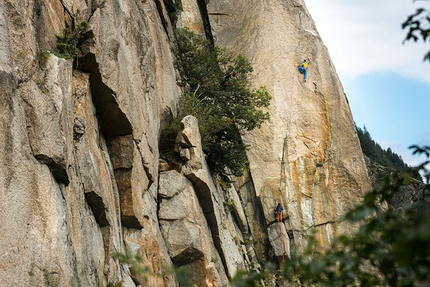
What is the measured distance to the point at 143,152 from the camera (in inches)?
682

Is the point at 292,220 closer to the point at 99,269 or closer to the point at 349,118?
the point at 349,118

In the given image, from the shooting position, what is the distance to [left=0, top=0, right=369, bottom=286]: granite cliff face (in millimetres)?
9922

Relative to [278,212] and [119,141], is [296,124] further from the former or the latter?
[119,141]

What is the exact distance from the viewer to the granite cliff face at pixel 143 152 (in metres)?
9.92

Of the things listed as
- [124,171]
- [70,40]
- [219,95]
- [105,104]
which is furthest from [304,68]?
[70,40]

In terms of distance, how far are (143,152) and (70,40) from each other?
463cm

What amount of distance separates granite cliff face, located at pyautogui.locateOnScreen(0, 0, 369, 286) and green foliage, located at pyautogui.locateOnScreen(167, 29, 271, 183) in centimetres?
137

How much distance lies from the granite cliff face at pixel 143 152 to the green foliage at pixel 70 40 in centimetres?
17

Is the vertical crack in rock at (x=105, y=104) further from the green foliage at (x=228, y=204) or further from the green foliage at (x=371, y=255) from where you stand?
the green foliage at (x=371, y=255)

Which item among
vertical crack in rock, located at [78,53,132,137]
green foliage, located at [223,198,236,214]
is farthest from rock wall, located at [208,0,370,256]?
vertical crack in rock, located at [78,53,132,137]

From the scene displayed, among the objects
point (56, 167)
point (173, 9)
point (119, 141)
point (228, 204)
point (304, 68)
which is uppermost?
point (173, 9)

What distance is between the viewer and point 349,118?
34.0m

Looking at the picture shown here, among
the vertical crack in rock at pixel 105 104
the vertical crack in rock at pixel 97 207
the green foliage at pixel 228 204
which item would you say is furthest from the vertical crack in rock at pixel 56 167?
the green foliage at pixel 228 204

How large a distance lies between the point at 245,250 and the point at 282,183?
5.15m
